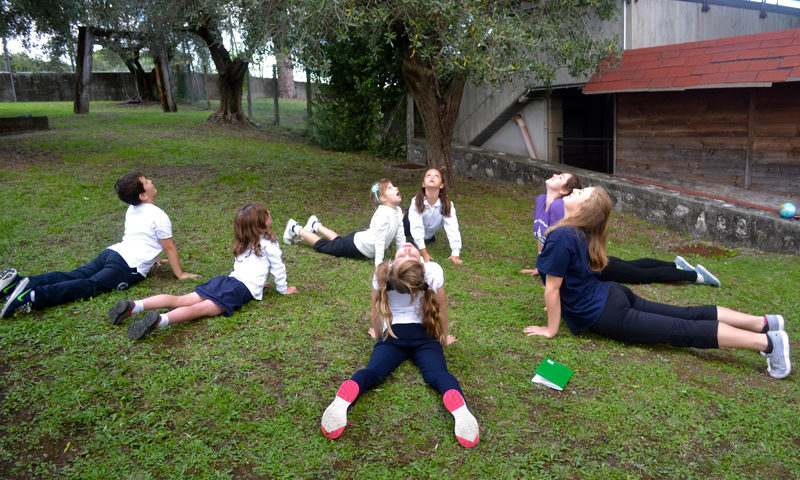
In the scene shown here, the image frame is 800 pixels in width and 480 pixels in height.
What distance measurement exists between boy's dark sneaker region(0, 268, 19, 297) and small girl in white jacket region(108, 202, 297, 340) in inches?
38.7

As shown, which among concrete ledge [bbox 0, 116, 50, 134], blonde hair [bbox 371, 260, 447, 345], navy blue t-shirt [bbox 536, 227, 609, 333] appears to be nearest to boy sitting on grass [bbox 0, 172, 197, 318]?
blonde hair [bbox 371, 260, 447, 345]

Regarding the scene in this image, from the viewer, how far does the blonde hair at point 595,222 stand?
4.13 metres

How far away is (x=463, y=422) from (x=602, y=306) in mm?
1666

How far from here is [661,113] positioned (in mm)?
9852

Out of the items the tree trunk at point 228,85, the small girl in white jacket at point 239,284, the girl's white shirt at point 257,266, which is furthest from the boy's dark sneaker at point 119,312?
the tree trunk at point 228,85

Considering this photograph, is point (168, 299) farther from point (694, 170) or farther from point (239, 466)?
point (694, 170)

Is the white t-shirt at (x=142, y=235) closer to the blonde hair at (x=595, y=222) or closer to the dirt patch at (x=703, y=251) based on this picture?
the blonde hair at (x=595, y=222)

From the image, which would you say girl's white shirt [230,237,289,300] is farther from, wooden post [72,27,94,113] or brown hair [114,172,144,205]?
wooden post [72,27,94,113]

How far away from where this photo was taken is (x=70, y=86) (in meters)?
26.8

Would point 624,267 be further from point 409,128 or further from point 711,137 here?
point 409,128

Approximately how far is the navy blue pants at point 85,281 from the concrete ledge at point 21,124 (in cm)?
1056

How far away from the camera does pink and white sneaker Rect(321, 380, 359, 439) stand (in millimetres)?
3137

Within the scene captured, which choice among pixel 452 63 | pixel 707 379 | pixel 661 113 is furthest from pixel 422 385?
pixel 661 113

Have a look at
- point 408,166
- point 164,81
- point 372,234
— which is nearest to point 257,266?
point 372,234
